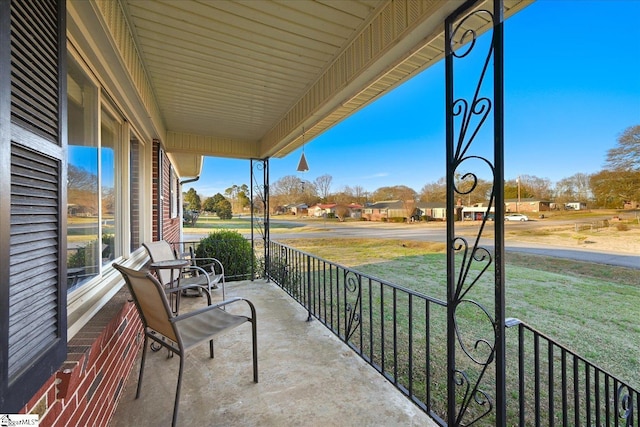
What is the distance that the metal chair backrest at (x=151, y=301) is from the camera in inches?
59.9

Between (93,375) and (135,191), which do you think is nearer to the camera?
(93,375)

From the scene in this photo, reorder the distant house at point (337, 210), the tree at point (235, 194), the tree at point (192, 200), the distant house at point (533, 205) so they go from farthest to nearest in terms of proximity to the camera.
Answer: the tree at point (192, 200)
the distant house at point (337, 210)
the tree at point (235, 194)
the distant house at point (533, 205)

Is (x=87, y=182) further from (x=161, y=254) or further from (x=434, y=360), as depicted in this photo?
(x=434, y=360)

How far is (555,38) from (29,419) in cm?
618

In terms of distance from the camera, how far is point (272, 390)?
1843 millimetres

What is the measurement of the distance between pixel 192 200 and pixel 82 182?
1167 centimetres

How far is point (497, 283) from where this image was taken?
118 centimetres

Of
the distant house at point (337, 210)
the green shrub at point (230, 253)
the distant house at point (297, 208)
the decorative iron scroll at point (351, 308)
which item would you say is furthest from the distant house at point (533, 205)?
the distant house at point (337, 210)

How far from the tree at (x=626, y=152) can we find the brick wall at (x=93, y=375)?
4.53m

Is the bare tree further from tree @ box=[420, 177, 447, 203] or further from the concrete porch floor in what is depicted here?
the concrete porch floor

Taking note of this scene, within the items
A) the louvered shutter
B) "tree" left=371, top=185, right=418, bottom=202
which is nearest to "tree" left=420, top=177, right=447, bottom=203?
"tree" left=371, top=185, right=418, bottom=202

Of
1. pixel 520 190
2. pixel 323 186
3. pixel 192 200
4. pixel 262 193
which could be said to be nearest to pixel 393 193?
pixel 323 186

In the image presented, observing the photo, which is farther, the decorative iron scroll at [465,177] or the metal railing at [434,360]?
the metal railing at [434,360]

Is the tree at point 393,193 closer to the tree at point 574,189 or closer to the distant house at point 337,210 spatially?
the distant house at point 337,210
